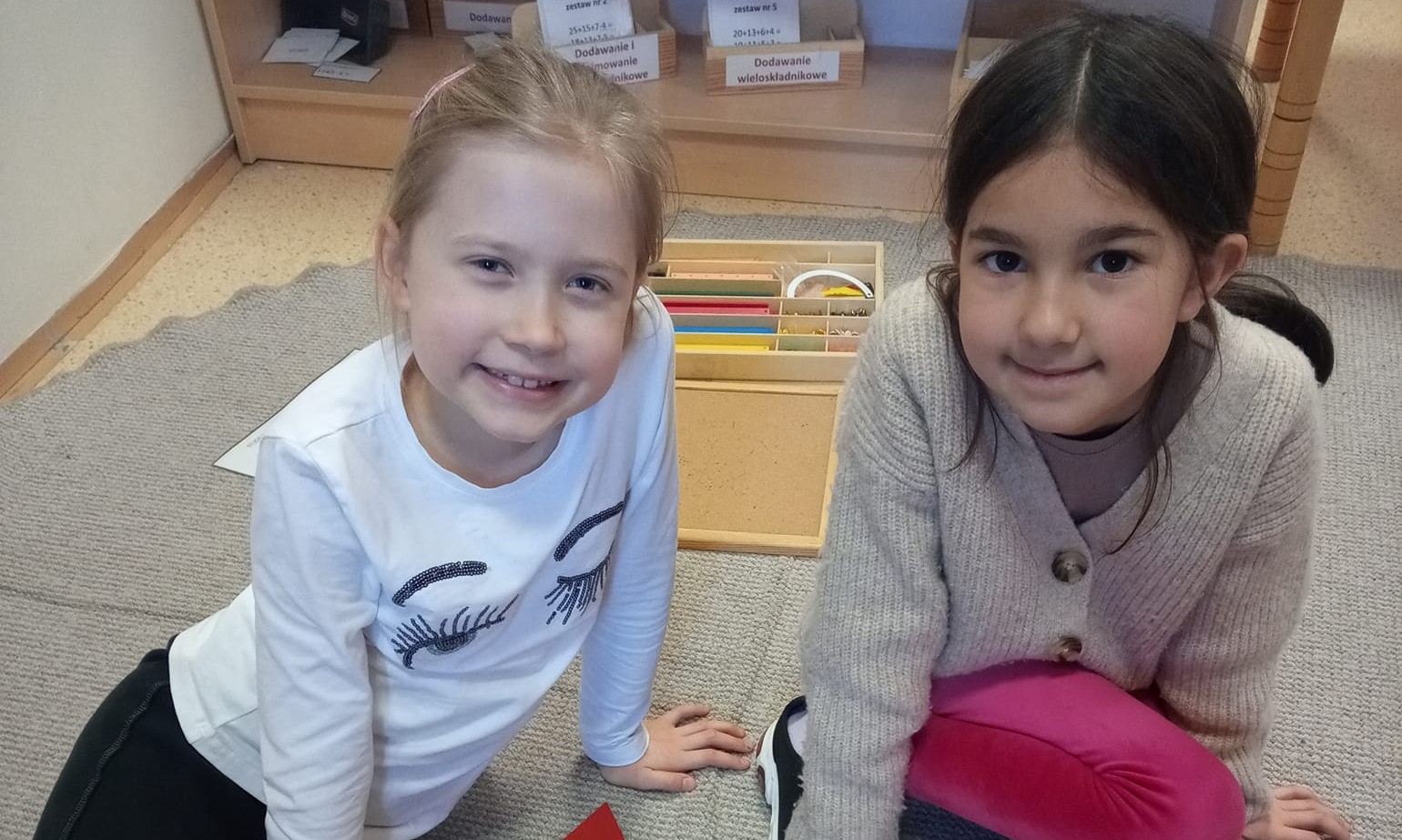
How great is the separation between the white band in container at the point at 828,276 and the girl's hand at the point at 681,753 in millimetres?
649

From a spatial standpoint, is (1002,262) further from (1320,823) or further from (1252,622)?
(1320,823)

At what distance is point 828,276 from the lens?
1.58 meters

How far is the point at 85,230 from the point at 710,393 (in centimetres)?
97

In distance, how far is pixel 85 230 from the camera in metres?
1.65

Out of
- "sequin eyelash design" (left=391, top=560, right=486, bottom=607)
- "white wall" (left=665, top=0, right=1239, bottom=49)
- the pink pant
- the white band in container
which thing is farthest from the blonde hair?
"white wall" (left=665, top=0, right=1239, bottom=49)

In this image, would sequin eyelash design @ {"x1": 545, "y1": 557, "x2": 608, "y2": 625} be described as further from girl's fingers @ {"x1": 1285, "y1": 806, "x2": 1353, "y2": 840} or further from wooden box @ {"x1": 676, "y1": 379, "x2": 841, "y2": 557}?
girl's fingers @ {"x1": 1285, "y1": 806, "x2": 1353, "y2": 840}

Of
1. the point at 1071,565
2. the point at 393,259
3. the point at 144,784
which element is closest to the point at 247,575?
the point at 144,784

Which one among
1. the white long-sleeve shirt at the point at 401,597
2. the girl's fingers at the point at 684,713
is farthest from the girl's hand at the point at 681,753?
the white long-sleeve shirt at the point at 401,597

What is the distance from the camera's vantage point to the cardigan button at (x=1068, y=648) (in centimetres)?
86

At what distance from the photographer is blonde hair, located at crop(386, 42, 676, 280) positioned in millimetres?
678

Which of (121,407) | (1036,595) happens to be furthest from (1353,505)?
(121,407)

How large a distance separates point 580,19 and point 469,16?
327mm

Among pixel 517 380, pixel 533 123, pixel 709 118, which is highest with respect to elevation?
pixel 533 123

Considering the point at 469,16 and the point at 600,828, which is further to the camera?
the point at 469,16
